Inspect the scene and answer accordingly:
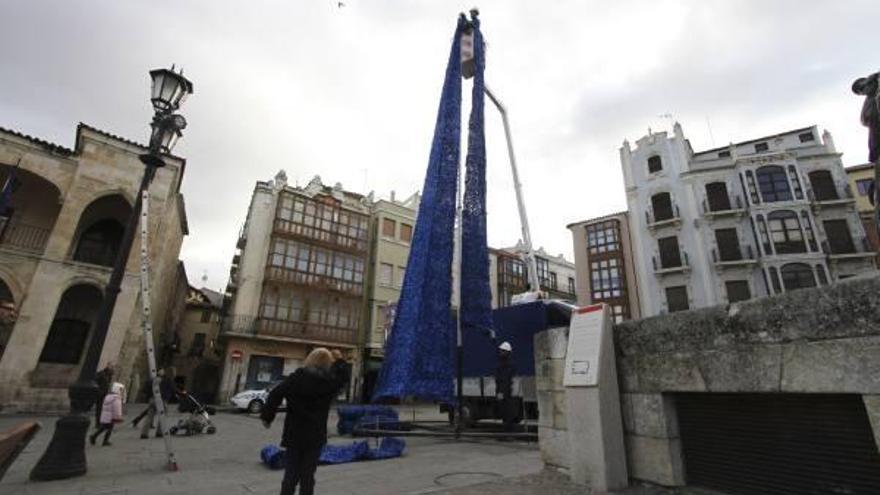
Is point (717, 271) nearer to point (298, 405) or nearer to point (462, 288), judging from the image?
point (462, 288)

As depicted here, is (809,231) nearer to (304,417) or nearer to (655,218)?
(655,218)

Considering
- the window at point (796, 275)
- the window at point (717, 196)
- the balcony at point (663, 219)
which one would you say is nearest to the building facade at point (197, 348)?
the balcony at point (663, 219)

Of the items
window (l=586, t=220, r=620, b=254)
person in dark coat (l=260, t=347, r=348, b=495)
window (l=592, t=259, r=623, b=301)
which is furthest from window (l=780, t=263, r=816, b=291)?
person in dark coat (l=260, t=347, r=348, b=495)

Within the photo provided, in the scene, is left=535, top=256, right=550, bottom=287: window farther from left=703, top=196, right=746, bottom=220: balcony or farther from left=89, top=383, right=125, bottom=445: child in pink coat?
left=89, top=383, right=125, bottom=445: child in pink coat

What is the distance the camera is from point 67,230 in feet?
55.0

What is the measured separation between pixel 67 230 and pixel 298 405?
60.5 ft

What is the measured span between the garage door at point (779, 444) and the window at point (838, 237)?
31012mm

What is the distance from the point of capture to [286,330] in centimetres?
2767

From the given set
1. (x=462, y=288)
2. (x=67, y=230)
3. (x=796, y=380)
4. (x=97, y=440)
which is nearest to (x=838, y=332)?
(x=796, y=380)

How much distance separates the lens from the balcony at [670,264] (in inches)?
1130

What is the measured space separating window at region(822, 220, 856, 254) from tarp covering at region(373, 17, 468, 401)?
2858 cm

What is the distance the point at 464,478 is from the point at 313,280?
26.0m

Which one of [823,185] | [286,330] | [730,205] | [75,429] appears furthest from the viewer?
[730,205]

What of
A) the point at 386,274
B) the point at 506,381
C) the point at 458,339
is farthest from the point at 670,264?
the point at 458,339
